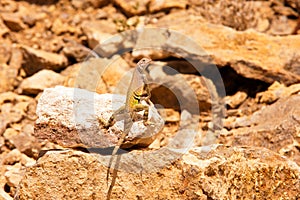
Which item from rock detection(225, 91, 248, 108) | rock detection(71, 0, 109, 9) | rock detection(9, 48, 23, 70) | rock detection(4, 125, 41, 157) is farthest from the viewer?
rock detection(71, 0, 109, 9)

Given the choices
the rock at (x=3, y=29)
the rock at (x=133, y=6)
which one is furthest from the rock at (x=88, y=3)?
the rock at (x=3, y=29)

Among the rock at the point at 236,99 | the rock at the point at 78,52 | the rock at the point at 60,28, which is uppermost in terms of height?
the rock at the point at 60,28

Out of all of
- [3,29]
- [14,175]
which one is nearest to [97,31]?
[3,29]

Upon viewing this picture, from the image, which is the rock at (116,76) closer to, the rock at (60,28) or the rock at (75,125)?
the rock at (60,28)

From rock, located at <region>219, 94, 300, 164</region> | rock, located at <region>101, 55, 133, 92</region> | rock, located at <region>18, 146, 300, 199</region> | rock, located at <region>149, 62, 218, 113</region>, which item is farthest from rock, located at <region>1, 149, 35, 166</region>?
rock, located at <region>219, 94, 300, 164</region>

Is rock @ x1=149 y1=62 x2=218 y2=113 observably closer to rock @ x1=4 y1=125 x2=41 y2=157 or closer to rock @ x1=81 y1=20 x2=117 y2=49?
rock @ x1=81 y1=20 x2=117 y2=49

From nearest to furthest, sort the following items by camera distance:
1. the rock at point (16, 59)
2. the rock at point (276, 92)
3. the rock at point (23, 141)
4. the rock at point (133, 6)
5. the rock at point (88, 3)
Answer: the rock at point (23, 141) < the rock at point (276, 92) < the rock at point (16, 59) < the rock at point (133, 6) < the rock at point (88, 3)

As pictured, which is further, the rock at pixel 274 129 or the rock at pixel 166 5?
the rock at pixel 166 5
